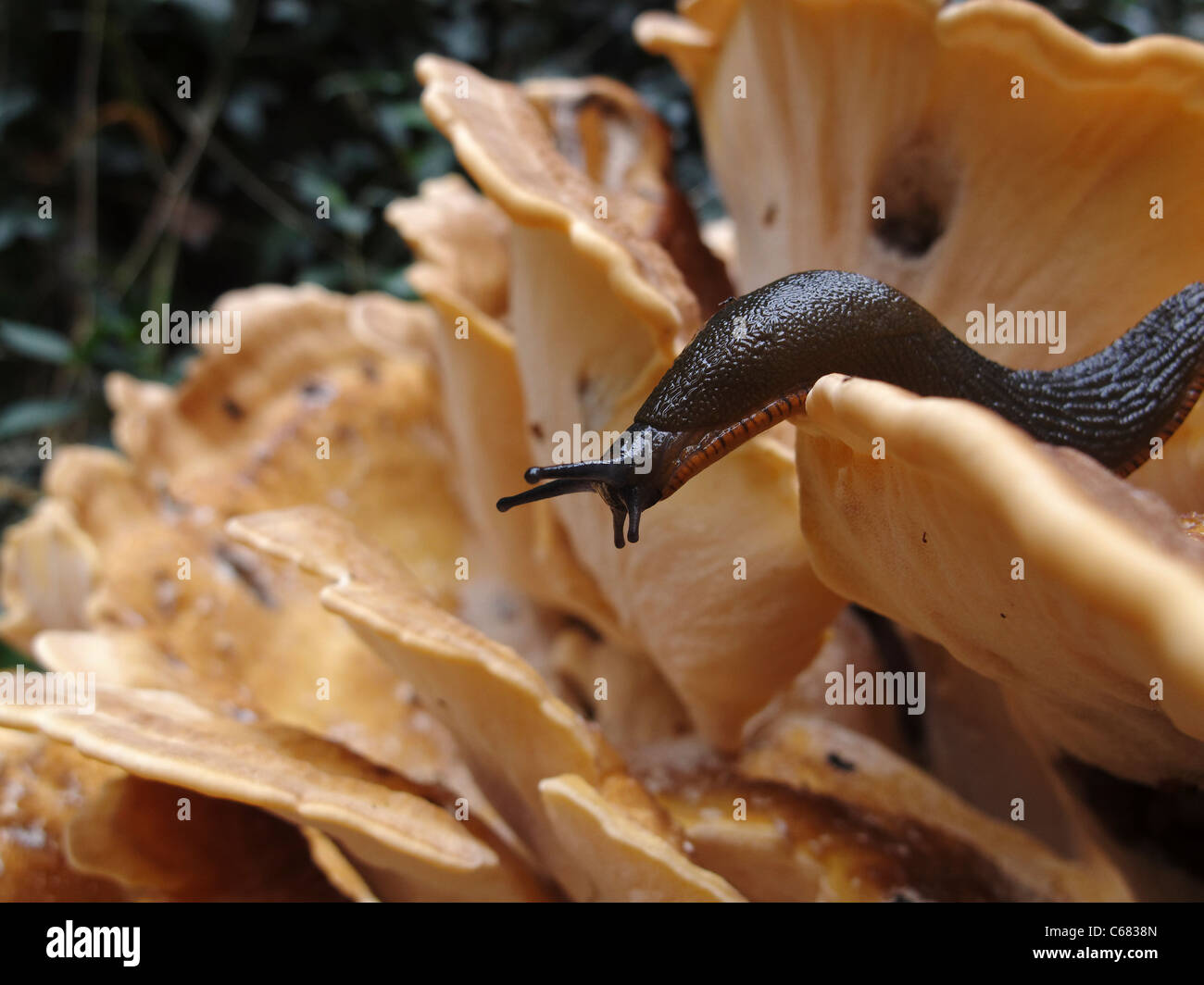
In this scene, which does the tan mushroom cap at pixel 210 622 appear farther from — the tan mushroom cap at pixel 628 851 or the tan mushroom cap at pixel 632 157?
the tan mushroom cap at pixel 632 157

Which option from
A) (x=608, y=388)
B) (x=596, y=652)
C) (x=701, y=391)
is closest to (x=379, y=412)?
(x=596, y=652)

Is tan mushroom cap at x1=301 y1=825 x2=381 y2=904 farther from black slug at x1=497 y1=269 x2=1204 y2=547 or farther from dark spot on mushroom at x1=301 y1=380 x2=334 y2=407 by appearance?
dark spot on mushroom at x1=301 y1=380 x2=334 y2=407

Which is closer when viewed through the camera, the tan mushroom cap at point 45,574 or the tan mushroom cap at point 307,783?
the tan mushroom cap at point 307,783

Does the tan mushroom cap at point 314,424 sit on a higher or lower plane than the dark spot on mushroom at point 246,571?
higher

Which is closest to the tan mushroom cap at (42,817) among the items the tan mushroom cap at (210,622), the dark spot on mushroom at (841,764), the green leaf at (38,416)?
the tan mushroom cap at (210,622)

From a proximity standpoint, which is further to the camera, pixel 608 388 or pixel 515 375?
pixel 515 375
